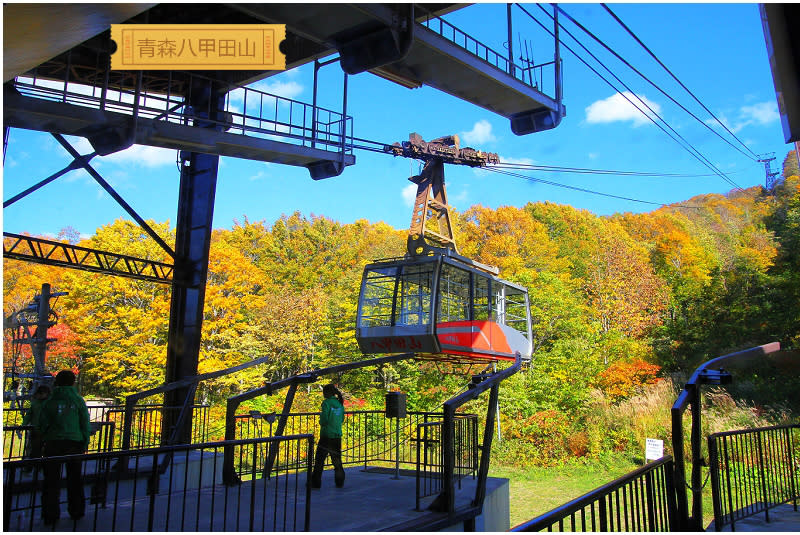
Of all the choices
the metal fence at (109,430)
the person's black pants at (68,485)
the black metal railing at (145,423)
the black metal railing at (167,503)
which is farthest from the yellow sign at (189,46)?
the black metal railing at (145,423)

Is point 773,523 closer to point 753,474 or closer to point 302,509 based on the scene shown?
point 753,474

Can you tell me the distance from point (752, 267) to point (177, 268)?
81.6ft

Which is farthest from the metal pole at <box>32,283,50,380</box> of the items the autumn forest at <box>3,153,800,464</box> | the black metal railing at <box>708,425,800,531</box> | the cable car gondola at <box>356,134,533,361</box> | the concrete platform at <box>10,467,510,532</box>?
the autumn forest at <box>3,153,800,464</box>

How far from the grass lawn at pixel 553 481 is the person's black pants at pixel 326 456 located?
444 inches

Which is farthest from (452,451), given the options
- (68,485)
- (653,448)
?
(653,448)

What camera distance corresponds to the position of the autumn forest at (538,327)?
82.3 feet

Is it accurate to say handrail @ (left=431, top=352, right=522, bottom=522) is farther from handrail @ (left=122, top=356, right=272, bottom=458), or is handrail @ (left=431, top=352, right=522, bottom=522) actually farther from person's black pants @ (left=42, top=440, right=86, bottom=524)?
handrail @ (left=122, top=356, right=272, bottom=458)

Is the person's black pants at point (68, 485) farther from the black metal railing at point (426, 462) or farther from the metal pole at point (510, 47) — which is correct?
the metal pole at point (510, 47)

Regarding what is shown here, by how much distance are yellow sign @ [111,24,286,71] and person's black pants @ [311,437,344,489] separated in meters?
5.58

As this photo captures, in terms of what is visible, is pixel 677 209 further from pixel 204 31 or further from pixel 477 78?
pixel 204 31

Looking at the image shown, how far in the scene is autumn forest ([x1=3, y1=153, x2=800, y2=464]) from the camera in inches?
988

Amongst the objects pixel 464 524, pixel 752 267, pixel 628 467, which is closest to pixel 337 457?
pixel 464 524

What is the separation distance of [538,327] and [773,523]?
25.9 metres

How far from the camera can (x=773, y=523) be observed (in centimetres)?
680
